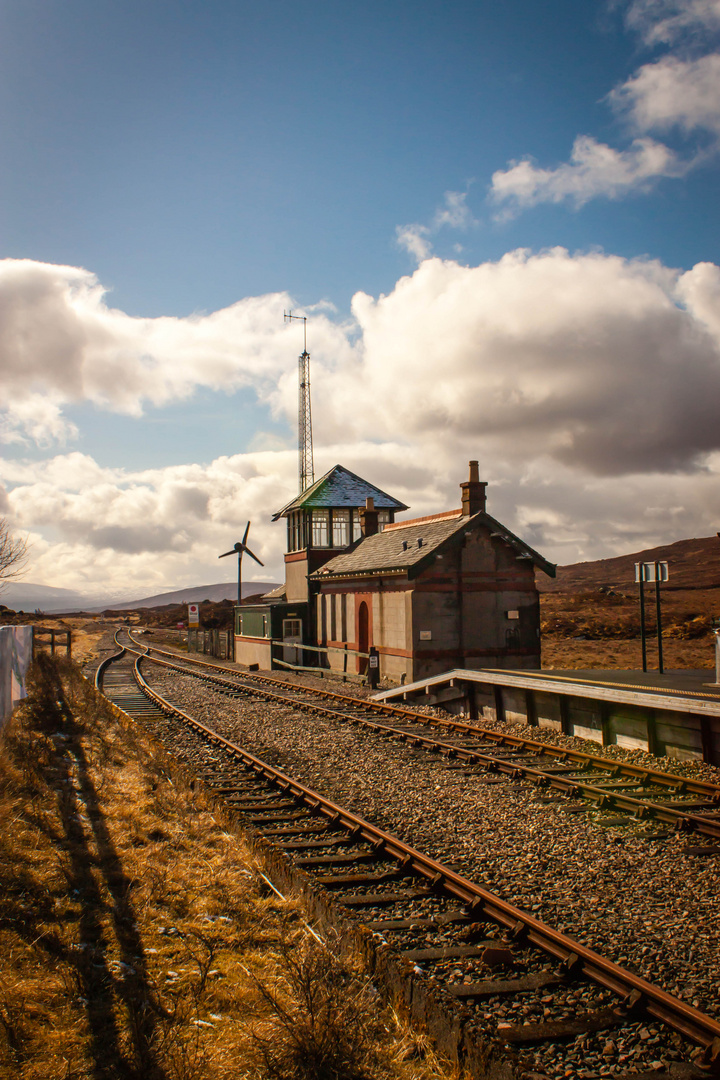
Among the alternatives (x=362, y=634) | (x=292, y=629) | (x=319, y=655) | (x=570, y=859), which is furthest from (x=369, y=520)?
(x=570, y=859)

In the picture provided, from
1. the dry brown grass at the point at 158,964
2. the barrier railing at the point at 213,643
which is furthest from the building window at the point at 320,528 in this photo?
the dry brown grass at the point at 158,964

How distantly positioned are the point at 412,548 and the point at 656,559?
109562 mm

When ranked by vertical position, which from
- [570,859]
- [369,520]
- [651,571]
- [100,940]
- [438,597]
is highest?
[369,520]

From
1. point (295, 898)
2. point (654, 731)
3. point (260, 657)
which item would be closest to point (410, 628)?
point (654, 731)

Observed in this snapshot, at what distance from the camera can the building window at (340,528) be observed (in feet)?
114

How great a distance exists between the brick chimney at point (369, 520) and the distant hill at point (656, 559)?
78.9 meters

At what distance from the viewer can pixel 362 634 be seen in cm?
2808

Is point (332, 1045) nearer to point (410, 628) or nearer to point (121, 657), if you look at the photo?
point (410, 628)

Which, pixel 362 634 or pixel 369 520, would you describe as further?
pixel 369 520

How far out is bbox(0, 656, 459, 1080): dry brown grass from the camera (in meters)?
4.27

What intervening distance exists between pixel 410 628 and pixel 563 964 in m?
17.9

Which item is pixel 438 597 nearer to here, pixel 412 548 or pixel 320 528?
pixel 412 548

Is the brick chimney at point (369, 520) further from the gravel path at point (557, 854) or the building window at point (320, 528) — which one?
the gravel path at point (557, 854)

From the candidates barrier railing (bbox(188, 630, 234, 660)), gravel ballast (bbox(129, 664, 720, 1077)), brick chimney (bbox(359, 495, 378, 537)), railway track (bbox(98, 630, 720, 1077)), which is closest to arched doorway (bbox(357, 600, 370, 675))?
brick chimney (bbox(359, 495, 378, 537))
